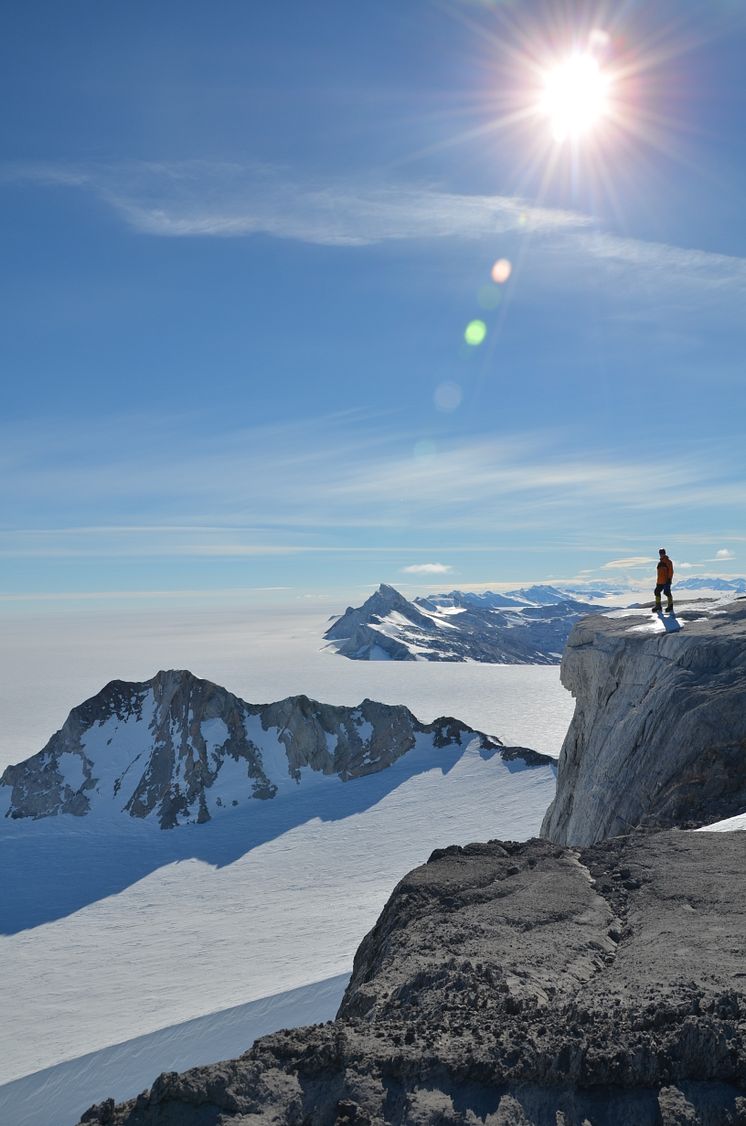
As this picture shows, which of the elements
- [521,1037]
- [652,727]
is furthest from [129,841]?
[521,1037]

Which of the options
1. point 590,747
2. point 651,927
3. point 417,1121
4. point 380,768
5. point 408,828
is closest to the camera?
point 417,1121

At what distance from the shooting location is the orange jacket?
774 inches

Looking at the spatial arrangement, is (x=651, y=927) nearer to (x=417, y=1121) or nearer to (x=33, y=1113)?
(x=417, y=1121)

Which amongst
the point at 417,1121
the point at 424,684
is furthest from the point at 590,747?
the point at 424,684

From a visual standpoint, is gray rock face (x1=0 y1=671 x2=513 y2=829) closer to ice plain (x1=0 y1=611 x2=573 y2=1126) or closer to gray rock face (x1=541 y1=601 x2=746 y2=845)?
ice plain (x1=0 y1=611 x2=573 y2=1126)

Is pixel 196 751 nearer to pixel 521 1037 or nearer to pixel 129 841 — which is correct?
pixel 129 841

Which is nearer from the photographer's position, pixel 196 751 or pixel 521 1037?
pixel 521 1037

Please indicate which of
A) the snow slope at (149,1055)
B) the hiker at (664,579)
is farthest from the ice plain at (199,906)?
the hiker at (664,579)

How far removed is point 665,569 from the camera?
20172 millimetres

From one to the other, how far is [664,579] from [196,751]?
82.0m

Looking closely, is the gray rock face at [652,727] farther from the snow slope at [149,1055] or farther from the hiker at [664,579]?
the snow slope at [149,1055]

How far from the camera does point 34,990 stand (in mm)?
47406

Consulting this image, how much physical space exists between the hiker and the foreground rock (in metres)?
13.7

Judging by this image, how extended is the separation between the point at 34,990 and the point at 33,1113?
23675 mm
